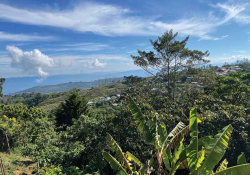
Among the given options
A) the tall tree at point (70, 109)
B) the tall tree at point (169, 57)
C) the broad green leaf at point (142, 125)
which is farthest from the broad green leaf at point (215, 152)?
the tall tree at point (70, 109)

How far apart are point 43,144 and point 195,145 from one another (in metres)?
9.00

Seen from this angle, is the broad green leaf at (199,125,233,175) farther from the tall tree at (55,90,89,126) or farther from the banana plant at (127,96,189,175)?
the tall tree at (55,90,89,126)

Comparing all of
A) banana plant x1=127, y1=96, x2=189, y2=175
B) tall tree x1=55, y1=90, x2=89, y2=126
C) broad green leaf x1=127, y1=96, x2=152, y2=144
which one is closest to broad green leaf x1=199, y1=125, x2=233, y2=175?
banana plant x1=127, y1=96, x2=189, y2=175

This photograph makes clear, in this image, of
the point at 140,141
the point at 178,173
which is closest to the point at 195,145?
the point at 178,173

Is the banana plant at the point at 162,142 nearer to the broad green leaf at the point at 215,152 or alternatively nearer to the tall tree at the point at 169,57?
the broad green leaf at the point at 215,152

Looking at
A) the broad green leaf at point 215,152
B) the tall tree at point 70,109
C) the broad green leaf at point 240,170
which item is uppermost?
the broad green leaf at point 215,152

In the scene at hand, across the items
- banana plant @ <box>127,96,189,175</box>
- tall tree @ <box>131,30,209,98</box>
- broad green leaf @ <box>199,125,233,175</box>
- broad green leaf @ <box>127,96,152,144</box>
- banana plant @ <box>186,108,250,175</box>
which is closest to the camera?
banana plant @ <box>186,108,250,175</box>

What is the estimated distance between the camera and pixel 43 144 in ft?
32.7

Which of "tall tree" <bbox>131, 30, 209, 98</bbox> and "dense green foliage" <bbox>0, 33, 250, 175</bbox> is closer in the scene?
"dense green foliage" <bbox>0, 33, 250, 175</bbox>

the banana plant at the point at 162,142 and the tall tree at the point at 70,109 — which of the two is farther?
the tall tree at the point at 70,109

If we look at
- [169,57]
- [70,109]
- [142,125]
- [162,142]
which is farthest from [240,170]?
[70,109]

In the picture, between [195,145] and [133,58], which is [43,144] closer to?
[195,145]

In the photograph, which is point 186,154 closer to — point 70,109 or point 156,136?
point 156,136

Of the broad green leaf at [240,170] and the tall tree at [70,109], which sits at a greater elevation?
the broad green leaf at [240,170]
